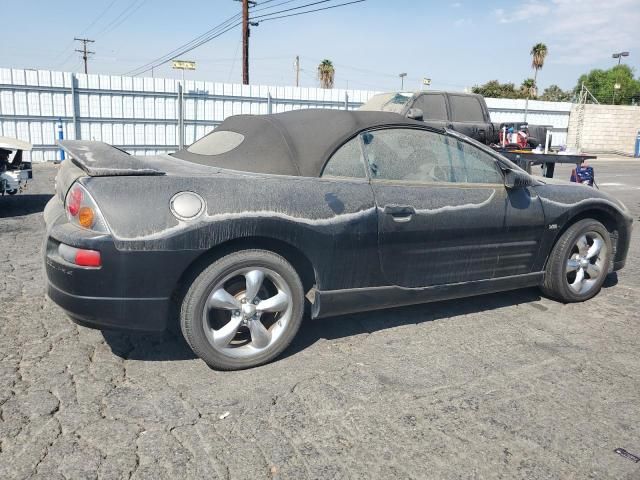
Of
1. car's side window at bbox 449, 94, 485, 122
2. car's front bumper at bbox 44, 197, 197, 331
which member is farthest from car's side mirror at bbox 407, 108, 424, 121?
car's side window at bbox 449, 94, 485, 122

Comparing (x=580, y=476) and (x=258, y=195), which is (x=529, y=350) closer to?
(x=580, y=476)

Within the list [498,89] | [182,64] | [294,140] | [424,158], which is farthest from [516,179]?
[498,89]

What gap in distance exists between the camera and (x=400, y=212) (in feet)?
11.6

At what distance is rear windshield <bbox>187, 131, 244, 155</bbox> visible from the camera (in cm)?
378

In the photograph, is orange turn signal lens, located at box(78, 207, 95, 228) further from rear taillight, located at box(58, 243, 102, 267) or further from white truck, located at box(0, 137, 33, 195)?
white truck, located at box(0, 137, 33, 195)

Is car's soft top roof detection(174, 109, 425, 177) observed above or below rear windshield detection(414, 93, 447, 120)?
below

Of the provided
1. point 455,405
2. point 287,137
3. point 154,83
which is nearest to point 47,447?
point 455,405

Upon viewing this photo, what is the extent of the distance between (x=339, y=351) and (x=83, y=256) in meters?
1.65

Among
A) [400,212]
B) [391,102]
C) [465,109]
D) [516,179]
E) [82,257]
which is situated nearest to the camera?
[82,257]

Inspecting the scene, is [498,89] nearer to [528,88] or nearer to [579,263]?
[528,88]

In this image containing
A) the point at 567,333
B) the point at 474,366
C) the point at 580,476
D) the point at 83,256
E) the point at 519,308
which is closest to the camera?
the point at 580,476

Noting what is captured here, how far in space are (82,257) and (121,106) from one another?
14.5m

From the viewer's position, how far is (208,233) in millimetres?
2963

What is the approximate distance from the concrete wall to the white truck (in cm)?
2591
